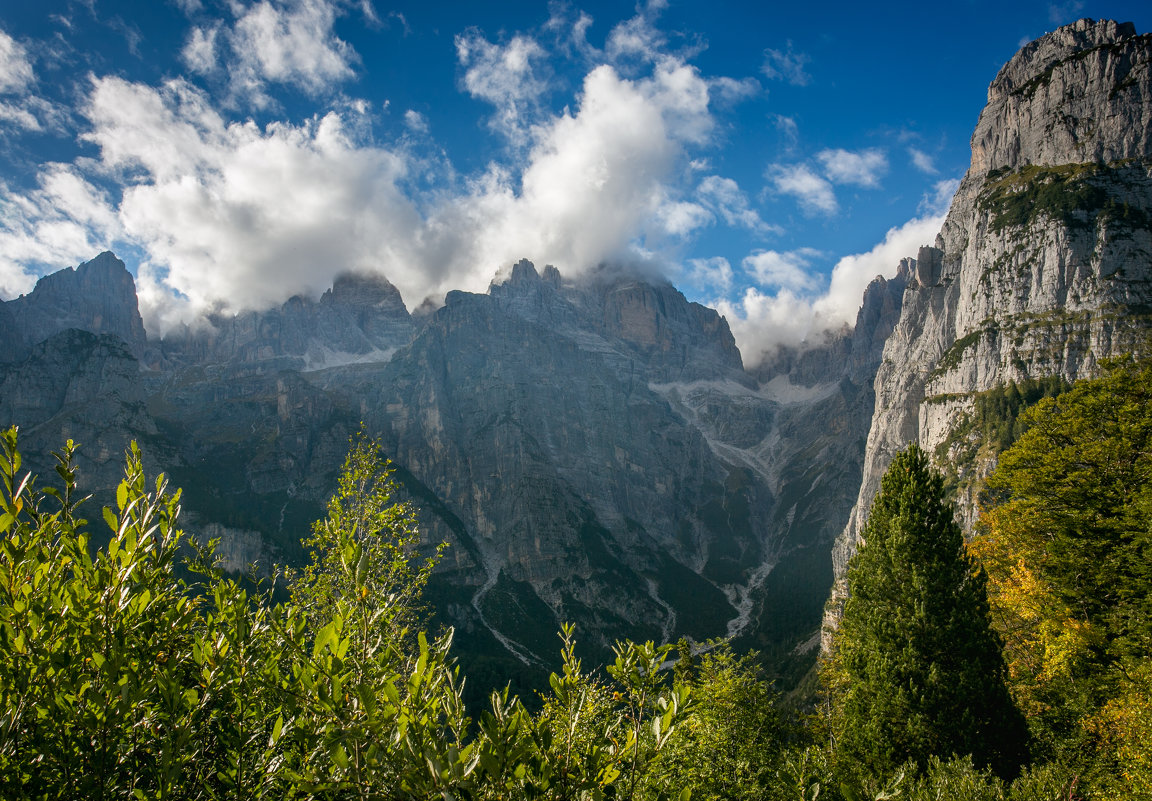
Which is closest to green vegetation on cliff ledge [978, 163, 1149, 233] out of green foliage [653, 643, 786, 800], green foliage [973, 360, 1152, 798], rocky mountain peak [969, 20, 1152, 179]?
rocky mountain peak [969, 20, 1152, 179]

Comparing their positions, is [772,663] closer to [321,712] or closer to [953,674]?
[953,674]

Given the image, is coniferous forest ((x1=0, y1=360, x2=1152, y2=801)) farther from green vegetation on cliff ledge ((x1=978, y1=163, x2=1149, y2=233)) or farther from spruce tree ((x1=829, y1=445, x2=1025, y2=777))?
green vegetation on cliff ledge ((x1=978, y1=163, x2=1149, y2=233))

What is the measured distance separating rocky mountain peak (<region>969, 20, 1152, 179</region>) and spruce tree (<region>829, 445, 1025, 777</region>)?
6371 inches

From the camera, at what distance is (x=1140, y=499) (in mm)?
21531

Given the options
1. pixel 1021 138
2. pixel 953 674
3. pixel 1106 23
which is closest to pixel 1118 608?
pixel 953 674

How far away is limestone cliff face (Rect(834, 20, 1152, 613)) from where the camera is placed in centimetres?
11650

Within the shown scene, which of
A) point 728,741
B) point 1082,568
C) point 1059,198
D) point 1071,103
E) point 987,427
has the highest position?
point 1071,103

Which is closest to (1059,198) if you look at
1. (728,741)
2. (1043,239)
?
(1043,239)

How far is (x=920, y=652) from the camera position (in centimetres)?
2130

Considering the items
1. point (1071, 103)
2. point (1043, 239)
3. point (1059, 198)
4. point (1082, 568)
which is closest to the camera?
point (1082, 568)

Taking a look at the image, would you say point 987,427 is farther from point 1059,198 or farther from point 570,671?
point 570,671

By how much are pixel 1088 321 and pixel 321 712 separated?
153397 mm

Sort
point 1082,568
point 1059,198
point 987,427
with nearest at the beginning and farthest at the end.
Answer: point 1082,568
point 987,427
point 1059,198

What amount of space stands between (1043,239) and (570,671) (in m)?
166
